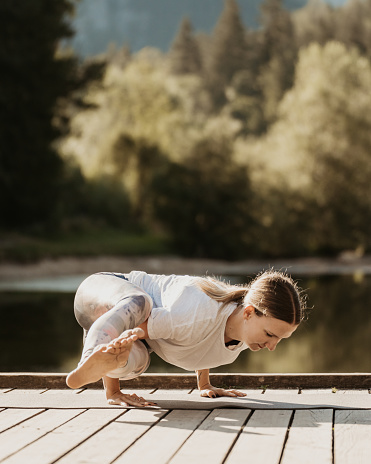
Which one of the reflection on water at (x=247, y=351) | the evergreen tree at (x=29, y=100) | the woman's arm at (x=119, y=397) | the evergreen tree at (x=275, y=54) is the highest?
the evergreen tree at (x=275, y=54)

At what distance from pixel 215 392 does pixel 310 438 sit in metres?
0.82

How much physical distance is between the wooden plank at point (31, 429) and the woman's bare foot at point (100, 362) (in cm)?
20

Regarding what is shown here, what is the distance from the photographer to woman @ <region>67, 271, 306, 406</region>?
8.98 ft

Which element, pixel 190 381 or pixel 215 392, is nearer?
pixel 215 392

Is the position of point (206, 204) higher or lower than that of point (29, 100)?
lower

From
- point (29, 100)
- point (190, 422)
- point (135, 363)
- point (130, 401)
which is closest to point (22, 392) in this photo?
point (130, 401)

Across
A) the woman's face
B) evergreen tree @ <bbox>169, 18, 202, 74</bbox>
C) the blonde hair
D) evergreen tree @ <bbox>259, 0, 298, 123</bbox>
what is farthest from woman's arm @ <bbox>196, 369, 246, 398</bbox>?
evergreen tree @ <bbox>169, 18, 202, 74</bbox>

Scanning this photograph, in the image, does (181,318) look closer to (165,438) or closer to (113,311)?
(113,311)

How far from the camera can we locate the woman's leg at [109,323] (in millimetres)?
2502

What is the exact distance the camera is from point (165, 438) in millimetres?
2422

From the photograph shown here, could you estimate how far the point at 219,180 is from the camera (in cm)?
2469

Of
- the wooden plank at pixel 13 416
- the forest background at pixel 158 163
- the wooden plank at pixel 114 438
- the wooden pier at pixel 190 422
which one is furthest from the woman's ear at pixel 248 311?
the forest background at pixel 158 163

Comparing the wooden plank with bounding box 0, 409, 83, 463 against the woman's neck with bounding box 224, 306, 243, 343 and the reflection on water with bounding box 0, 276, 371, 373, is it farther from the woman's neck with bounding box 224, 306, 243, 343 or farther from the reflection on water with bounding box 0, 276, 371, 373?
the reflection on water with bounding box 0, 276, 371, 373

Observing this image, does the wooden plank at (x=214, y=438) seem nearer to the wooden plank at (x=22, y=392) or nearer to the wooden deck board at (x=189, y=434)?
the wooden deck board at (x=189, y=434)
